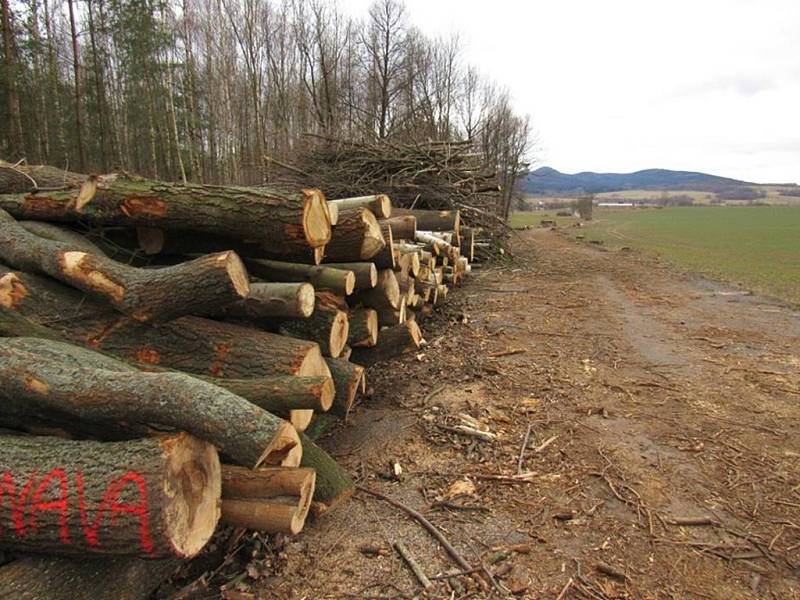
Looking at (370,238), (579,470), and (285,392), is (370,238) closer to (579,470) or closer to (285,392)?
(285,392)

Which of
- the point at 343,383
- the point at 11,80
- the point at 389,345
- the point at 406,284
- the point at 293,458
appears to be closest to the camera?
the point at 293,458

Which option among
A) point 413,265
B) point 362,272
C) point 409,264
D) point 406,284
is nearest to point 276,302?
point 362,272

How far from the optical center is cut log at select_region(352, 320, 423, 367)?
495cm

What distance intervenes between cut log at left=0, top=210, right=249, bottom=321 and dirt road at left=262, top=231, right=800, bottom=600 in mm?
1459

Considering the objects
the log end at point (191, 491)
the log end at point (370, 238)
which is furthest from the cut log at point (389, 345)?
the log end at point (191, 491)

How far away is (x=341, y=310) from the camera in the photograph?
4102 mm

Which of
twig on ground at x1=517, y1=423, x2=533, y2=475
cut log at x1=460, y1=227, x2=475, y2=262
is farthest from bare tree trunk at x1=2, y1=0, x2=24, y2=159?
twig on ground at x1=517, y1=423, x2=533, y2=475

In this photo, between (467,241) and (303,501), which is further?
(467,241)

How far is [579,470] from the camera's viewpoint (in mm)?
3387

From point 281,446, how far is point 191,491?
44 cm

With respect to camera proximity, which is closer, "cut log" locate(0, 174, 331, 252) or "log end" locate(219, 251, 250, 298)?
"log end" locate(219, 251, 250, 298)

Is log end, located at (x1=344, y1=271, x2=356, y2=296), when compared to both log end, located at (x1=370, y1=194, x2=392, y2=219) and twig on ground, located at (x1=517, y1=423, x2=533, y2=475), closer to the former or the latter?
log end, located at (x1=370, y1=194, x2=392, y2=219)

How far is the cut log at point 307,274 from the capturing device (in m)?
3.93

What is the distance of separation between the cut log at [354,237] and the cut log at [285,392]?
179cm
